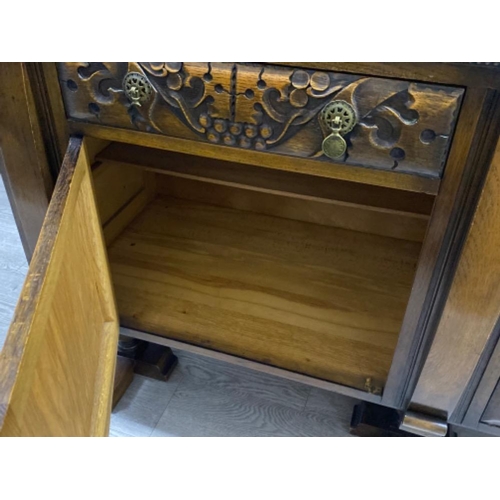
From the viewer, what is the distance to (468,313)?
566 mm

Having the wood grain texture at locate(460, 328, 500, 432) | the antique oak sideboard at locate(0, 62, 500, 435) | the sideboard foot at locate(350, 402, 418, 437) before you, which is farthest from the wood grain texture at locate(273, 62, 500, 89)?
the sideboard foot at locate(350, 402, 418, 437)

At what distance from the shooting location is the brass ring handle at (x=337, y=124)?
494 mm

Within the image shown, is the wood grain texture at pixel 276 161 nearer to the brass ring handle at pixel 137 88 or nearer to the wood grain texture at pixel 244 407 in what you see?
the brass ring handle at pixel 137 88

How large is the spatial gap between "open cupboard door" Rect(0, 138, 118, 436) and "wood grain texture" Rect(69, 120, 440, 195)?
40 mm

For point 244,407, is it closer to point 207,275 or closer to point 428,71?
point 207,275

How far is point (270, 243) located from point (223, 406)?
0.31m

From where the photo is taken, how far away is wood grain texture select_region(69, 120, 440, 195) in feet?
1.70

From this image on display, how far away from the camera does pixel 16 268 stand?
118cm

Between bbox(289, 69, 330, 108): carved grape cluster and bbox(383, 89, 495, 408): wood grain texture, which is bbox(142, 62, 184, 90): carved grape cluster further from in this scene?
bbox(383, 89, 495, 408): wood grain texture

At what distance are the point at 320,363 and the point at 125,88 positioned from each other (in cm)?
45

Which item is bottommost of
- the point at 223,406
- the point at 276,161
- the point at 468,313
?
the point at 223,406

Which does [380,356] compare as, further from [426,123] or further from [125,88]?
[125,88]

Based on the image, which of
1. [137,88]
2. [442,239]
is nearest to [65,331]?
[137,88]

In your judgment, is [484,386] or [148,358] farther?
[148,358]
